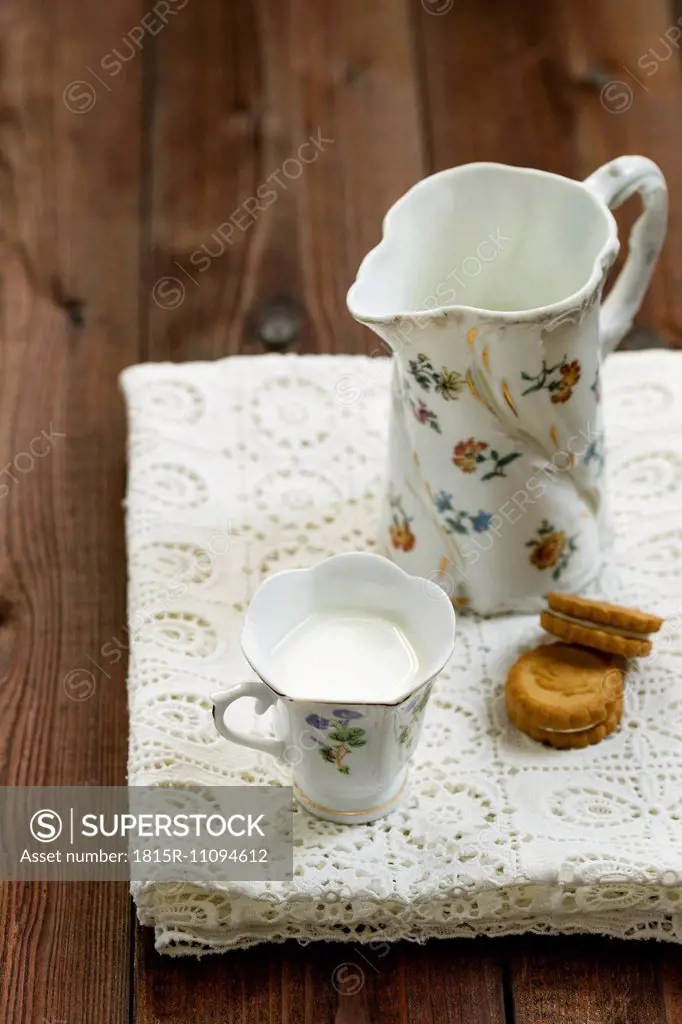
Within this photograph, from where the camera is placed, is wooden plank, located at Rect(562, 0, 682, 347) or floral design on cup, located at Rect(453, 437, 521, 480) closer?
floral design on cup, located at Rect(453, 437, 521, 480)

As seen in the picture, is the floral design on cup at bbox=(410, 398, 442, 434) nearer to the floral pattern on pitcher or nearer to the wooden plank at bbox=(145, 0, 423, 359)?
the floral pattern on pitcher

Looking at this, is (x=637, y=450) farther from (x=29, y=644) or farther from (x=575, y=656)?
(x=29, y=644)

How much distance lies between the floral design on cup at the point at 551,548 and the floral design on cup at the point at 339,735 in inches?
7.6

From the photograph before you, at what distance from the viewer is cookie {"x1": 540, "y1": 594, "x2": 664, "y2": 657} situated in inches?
32.6

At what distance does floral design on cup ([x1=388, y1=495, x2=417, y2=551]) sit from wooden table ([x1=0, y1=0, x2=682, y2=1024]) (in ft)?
0.64

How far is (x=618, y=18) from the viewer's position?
140 cm

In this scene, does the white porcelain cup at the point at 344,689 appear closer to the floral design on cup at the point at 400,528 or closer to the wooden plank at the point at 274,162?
the floral design on cup at the point at 400,528

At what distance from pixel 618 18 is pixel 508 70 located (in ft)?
0.46

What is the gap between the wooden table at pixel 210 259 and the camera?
760 millimetres

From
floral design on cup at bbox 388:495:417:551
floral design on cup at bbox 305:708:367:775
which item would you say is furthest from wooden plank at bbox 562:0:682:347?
floral design on cup at bbox 305:708:367:775

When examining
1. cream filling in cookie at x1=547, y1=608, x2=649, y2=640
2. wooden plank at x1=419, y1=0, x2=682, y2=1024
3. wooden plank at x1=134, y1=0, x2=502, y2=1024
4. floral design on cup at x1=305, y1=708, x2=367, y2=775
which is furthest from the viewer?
wooden plank at x1=419, y1=0, x2=682, y2=1024

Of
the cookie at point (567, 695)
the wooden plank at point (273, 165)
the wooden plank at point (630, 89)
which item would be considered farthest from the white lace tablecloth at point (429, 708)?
the wooden plank at point (630, 89)

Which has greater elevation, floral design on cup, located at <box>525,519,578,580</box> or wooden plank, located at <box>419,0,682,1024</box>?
wooden plank, located at <box>419,0,682,1024</box>

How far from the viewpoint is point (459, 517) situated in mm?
863
